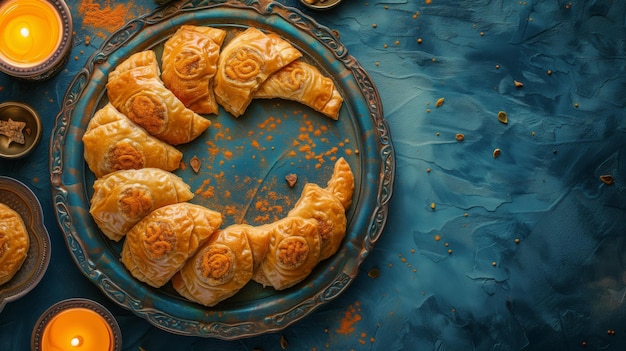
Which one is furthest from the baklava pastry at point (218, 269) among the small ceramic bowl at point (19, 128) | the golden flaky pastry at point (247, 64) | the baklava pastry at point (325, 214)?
the small ceramic bowl at point (19, 128)

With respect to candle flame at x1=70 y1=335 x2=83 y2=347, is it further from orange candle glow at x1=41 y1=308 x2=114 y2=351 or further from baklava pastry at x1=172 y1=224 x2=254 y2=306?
baklava pastry at x1=172 y1=224 x2=254 y2=306

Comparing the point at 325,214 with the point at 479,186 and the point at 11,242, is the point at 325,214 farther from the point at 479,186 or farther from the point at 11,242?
the point at 11,242

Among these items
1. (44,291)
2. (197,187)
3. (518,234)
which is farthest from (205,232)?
(518,234)

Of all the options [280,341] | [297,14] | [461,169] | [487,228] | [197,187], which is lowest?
[280,341]

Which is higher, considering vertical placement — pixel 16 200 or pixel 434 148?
pixel 16 200

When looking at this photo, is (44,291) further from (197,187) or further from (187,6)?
(187,6)

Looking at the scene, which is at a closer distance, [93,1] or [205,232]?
[205,232]
